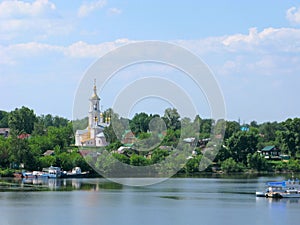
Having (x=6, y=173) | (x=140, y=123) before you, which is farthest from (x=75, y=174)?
(x=140, y=123)

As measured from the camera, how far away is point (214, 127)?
71.3 meters

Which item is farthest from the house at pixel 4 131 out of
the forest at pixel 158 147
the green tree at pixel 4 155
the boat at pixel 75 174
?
the boat at pixel 75 174

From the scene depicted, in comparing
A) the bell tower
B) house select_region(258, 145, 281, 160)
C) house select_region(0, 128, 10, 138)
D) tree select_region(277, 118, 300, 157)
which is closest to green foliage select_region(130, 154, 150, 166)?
the bell tower

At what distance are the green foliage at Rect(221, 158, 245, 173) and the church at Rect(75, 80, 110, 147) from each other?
569 inches

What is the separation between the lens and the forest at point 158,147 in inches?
2207

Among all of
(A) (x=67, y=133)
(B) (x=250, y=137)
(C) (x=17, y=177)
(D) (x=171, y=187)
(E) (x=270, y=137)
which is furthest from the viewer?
(E) (x=270, y=137)

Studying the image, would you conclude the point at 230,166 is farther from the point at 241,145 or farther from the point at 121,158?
the point at 121,158

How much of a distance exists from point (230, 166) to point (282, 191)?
25.1m

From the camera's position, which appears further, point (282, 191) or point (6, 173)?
point (6, 173)

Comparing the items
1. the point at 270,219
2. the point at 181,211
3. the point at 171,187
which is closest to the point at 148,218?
the point at 181,211

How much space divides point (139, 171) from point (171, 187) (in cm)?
1516

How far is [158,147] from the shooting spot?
62688mm

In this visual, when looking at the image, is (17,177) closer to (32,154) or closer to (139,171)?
(32,154)

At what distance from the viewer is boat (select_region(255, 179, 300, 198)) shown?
34.9 meters
